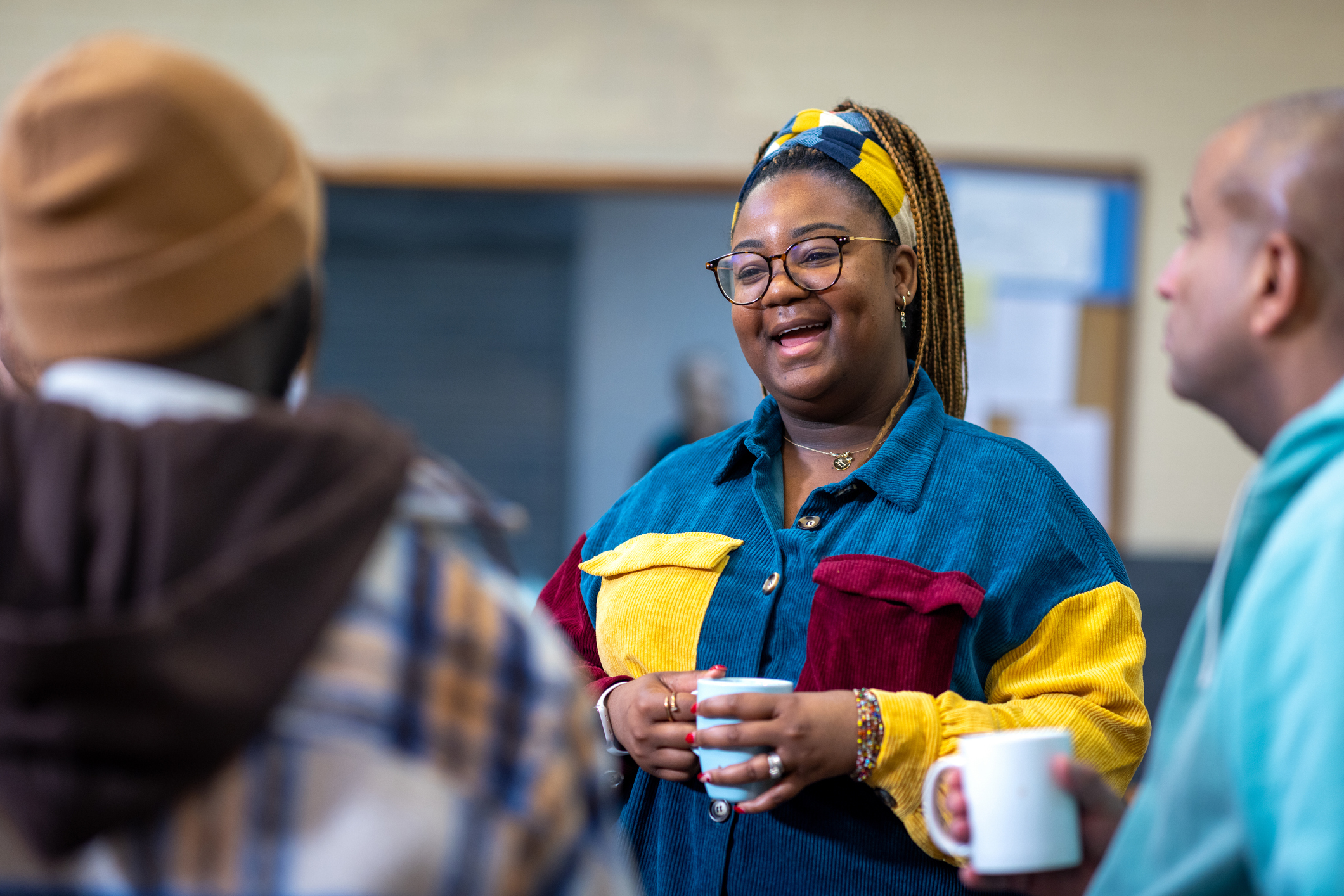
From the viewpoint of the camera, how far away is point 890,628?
3.77ft

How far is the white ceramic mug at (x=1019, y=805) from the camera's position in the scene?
863mm

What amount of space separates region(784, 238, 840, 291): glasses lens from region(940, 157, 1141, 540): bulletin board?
227 centimetres

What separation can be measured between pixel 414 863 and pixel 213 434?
259 mm

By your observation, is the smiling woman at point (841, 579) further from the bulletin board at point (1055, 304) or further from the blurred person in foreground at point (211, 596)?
the bulletin board at point (1055, 304)

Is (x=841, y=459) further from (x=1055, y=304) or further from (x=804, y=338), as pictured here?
(x=1055, y=304)

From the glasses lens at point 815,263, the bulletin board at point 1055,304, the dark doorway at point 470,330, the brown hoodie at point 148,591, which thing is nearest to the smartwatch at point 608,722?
the glasses lens at point 815,263

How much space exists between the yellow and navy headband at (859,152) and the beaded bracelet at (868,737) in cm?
59

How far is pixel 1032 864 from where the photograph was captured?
0.86 meters

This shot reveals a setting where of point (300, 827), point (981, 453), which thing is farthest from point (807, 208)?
point (300, 827)

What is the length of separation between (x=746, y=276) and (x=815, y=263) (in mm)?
89

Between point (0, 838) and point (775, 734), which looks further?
point (775, 734)

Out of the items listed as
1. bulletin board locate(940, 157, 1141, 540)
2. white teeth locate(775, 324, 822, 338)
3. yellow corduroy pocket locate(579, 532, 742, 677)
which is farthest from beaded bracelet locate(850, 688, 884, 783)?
bulletin board locate(940, 157, 1141, 540)

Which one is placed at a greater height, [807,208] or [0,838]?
[807,208]

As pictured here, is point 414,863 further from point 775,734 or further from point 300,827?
point 775,734
